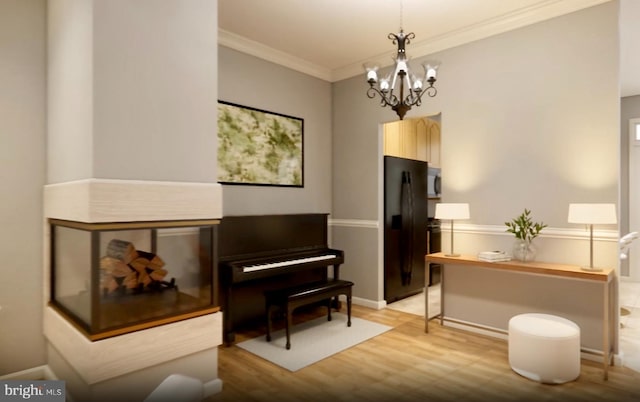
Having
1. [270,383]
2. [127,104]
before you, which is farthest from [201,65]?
[270,383]

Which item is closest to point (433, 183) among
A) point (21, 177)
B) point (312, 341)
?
point (312, 341)

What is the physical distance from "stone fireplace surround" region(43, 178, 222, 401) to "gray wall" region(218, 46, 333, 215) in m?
1.64

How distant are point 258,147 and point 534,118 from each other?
269 centimetres

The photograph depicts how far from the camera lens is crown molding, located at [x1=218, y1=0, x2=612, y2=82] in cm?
321

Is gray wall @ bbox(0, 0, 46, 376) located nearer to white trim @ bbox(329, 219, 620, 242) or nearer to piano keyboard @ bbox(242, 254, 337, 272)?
piano keyboard @ bbox(242, 254, 337, 272)

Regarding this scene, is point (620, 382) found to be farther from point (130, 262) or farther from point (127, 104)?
point (127, 104)

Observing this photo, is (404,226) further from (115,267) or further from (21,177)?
(21,177)

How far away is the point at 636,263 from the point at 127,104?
7.01m

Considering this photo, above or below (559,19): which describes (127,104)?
below

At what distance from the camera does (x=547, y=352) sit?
2.62 metres

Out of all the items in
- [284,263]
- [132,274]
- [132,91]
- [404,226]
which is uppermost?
[132,91]

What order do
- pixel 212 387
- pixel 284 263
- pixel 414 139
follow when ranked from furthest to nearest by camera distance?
pixel 414 139 → pixel 284 263 → pixel 212 387

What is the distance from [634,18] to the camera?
3.41 m

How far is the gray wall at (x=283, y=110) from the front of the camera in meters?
3.91
